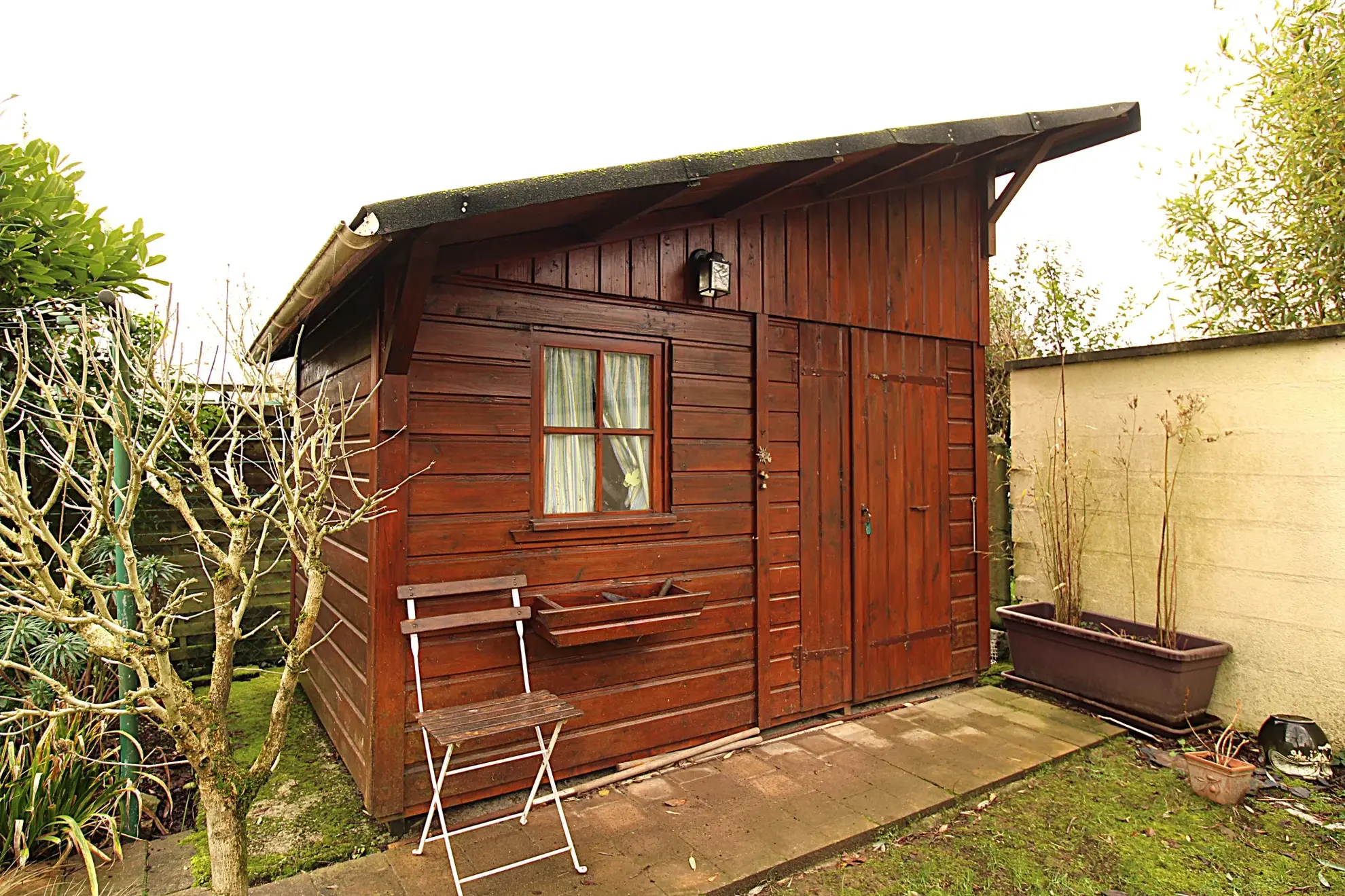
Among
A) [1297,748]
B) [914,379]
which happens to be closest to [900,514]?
[914,379]

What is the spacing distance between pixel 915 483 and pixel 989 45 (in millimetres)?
7201

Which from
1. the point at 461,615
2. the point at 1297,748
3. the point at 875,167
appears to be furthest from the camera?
the point at 875,167

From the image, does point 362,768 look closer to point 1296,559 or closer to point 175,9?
point 1296,559

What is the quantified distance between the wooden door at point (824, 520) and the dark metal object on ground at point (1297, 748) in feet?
6.86

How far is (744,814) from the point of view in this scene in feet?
10.3

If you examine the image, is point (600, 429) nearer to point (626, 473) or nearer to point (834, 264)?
point (626, 473)

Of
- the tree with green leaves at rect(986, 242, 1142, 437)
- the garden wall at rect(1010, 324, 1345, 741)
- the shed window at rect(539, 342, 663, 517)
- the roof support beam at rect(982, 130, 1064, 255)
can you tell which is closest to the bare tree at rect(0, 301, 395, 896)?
the shed window at rect(539, 342, 663, 517)

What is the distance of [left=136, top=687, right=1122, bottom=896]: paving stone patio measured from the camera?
2646 millimetres

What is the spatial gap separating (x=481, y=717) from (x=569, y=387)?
4.97 ft

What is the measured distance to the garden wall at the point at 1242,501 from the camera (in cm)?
381

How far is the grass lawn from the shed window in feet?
5.90

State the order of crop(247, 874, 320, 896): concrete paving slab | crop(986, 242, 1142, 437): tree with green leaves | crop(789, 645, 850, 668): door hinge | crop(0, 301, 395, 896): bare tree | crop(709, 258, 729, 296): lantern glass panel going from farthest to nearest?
crop(986, 242, 1142, 437): tree with green leaves
crop(789, 645, 850, 668): door hinge
crop(709, 258, 729, 296): lantern glass panel
crop(247, 874, 320, 896): concrete paving slab
crop(0, 301, 395, 896): bare tree

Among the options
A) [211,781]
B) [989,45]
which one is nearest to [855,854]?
[211,781]

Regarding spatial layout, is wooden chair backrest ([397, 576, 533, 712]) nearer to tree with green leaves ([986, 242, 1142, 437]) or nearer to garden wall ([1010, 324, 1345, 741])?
garden wall ([1010, 324, 1345, 741])
